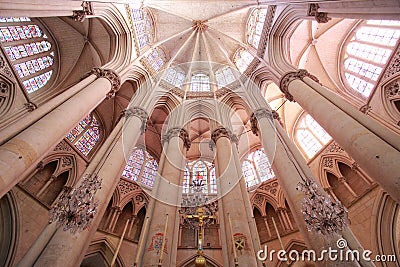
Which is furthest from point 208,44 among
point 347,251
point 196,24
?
point 347,251

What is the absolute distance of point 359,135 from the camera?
17.1 feet

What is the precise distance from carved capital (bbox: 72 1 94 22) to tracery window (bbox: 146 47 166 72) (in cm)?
643

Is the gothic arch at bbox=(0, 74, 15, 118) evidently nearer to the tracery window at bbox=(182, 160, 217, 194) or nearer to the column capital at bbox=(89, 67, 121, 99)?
the column capital at bbox=(89, 67, 121, 99)

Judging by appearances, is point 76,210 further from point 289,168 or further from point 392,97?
point 392,97

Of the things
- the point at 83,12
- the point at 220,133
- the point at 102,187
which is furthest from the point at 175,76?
the point at 102,187

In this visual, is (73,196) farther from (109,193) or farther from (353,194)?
(353,194)

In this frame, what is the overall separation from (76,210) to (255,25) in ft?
48.4

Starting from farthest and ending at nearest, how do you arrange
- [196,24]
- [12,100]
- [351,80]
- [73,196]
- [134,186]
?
[196,24] → [134,186] → [351,80] → [12,100] → [73,196]

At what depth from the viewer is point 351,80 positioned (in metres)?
12.5

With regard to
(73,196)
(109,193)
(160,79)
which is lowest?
(73,196)

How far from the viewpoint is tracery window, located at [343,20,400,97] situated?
10414 millimetres

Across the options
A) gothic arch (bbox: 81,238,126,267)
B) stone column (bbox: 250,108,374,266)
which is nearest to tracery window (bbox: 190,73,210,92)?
stone column (bbox: 250,108,374,266)

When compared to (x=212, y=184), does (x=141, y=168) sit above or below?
above

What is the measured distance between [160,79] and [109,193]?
26.4 feet
